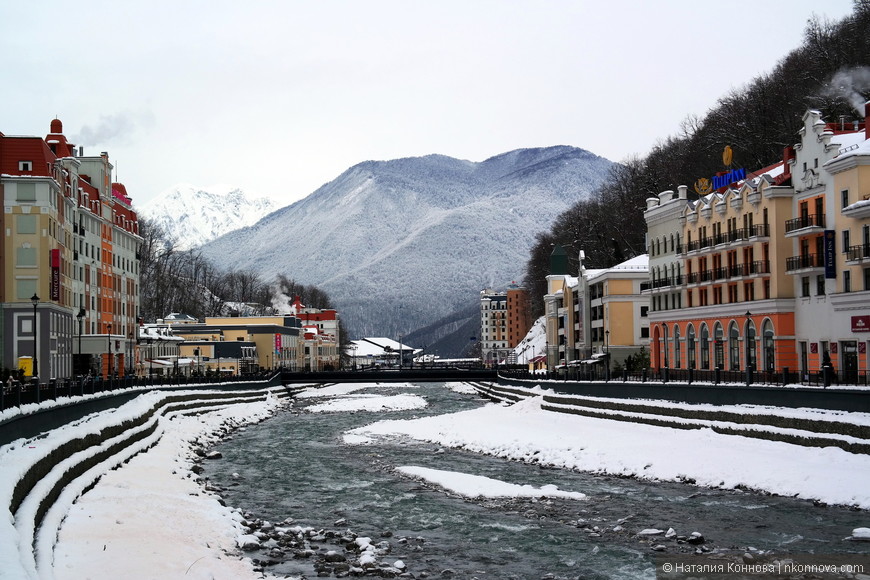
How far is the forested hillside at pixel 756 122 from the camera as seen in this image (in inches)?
Result: 4203

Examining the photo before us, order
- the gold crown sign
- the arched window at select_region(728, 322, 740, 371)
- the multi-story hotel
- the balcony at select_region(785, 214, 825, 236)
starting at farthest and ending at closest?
the gold crown sign
the arched window at select_region(728, 322, 740, 371)
the balcony at select_region(785, 214, 825, 236)
the multi-story hotel

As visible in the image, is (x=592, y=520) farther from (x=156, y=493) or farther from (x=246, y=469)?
(x=246, y=469)

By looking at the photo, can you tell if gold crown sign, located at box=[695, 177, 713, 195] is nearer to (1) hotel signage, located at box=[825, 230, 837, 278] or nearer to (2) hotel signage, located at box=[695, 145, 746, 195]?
(2) hotel signage, located at box=[695, 145, 746, 195]

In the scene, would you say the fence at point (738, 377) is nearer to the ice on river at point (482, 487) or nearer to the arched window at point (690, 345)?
the arched window at point (690, 345)

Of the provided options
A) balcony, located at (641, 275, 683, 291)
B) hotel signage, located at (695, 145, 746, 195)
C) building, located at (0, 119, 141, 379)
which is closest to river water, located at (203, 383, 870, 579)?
building, located at (0, 119, 141, 379)

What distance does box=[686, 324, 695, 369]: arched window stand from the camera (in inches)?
3863

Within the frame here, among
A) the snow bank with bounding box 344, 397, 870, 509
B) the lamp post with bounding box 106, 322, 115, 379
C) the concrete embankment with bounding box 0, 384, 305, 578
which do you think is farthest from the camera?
the lamp post with bounding box 106, 322, 115, 379

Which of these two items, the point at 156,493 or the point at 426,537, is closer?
the point at 426,537

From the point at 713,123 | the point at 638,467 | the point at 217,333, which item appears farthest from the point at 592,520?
the point at 217,333

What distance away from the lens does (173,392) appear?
99875 millimetres

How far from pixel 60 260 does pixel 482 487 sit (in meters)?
64.2

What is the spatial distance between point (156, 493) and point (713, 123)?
114 meters

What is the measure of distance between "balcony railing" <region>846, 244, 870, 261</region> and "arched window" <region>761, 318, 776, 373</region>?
1376 cm

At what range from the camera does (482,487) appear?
160ft
